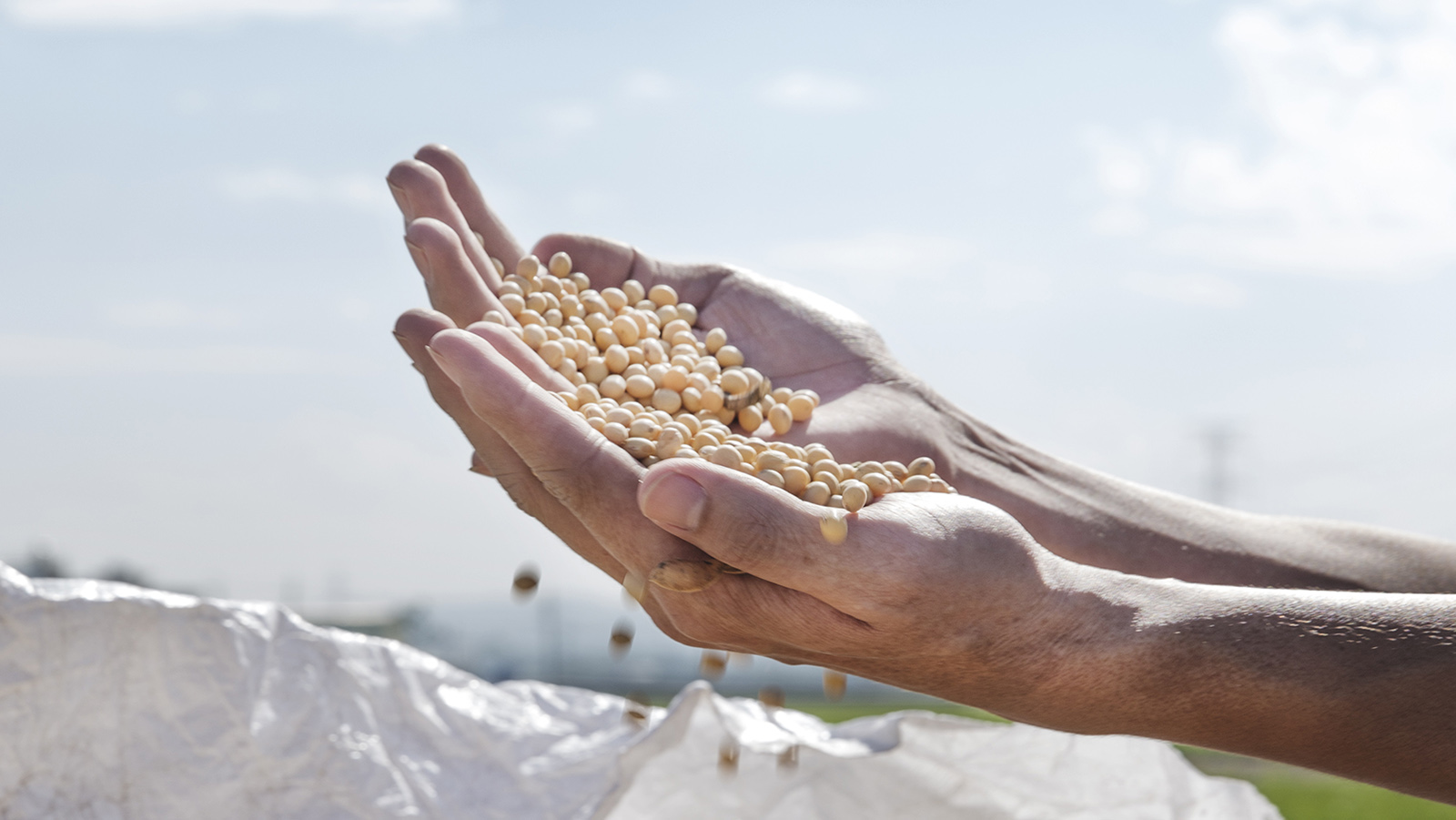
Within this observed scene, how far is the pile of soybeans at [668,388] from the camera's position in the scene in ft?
4.20

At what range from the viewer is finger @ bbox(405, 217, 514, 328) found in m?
1.55

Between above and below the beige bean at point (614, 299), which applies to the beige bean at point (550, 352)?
below

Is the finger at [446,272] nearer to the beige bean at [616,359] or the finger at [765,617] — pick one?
the beige bean at [616,359]

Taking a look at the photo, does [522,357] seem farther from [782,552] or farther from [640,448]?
[782,552]

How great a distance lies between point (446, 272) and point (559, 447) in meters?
0.49

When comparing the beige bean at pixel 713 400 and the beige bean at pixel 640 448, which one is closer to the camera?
the beige bean at pixel 640 448

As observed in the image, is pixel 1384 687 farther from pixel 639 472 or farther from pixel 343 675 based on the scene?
pixel 343 675

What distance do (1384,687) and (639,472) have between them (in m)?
0.82

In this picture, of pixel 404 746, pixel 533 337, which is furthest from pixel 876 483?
pixel 404 746

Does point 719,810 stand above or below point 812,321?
below

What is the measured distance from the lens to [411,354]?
4.67 feet

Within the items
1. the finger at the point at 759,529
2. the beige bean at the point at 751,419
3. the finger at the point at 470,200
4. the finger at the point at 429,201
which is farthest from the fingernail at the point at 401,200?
the finger at the point at 759,529

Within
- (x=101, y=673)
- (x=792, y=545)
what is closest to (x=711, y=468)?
(x=792, y=545)

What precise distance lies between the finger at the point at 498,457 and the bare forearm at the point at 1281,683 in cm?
56
